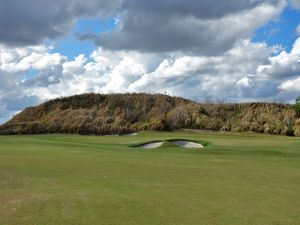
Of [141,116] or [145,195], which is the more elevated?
[141,116]

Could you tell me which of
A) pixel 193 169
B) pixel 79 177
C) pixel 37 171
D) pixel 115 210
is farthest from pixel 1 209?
pixel 193 169

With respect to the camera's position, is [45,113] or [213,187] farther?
[45,113]

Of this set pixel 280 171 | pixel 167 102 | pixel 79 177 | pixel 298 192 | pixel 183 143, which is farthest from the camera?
pixel 167 102

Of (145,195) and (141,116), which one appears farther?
(141,116)

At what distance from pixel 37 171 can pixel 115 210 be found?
862cm

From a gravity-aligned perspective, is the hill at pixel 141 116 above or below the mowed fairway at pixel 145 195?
above

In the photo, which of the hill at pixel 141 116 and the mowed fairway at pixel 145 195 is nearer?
the mowed fairway at pixel 145 195

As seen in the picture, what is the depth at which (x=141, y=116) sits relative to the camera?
81.7m

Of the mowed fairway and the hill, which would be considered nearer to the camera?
the mowed fairway

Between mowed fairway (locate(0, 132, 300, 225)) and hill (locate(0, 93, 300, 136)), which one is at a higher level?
hill (locate(0, 93, 300, 136))

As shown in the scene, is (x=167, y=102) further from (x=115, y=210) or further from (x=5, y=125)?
(x=115, y=210)

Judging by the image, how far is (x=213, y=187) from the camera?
15.1 metres

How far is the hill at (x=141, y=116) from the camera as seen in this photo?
75.3m

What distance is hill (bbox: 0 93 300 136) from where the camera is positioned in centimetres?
7531
